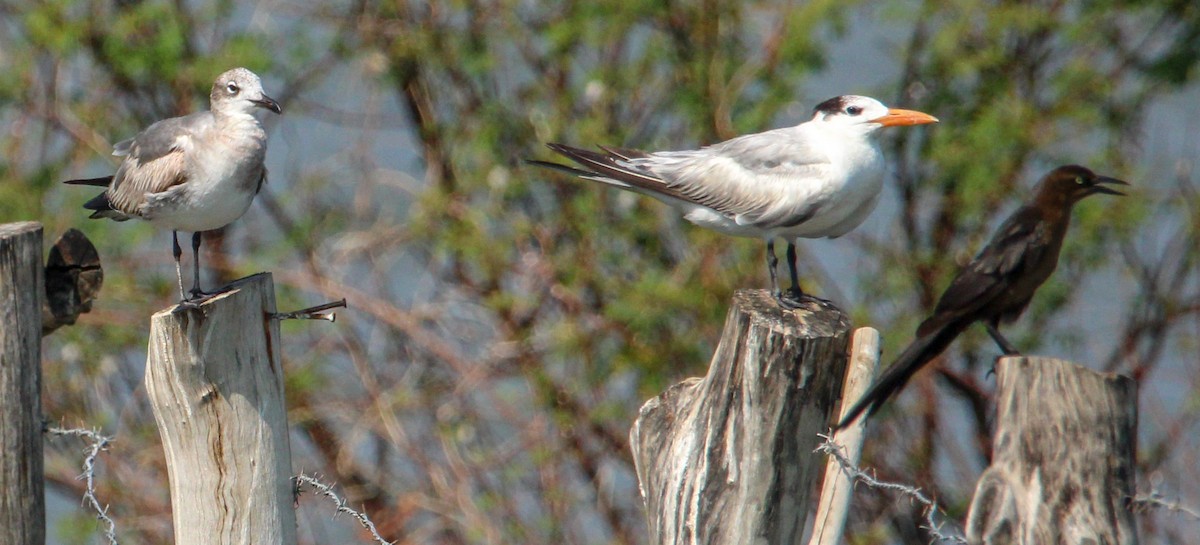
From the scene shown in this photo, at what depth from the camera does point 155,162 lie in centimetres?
439

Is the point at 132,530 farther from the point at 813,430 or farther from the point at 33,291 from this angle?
the point at 813,430

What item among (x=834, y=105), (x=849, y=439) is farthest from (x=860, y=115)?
(x=849, y=439)

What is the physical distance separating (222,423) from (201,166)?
47.9 inches

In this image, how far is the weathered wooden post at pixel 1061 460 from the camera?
2.64 meters

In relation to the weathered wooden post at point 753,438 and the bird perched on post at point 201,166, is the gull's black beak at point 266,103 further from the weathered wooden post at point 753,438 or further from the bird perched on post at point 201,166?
the weathered wooden post at point 753,438

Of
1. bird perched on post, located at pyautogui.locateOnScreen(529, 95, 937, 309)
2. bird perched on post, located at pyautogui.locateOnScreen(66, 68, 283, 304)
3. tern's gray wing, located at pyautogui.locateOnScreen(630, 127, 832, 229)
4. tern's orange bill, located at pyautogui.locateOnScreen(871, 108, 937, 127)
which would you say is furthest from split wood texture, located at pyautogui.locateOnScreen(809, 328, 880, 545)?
bird perched on post, located at pyautogui.locateOnScreen(66, 68, 283, 304)

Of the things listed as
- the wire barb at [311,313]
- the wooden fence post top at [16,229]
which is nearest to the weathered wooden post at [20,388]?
the wooden fence post top at [16,229]

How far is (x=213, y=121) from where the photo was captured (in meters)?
4.39

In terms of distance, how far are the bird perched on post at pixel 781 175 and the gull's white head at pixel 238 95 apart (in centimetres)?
96

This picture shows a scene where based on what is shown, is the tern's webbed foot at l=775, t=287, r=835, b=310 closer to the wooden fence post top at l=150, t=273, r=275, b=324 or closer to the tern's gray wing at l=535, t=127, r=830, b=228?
the tern's gray wing at l=535, t=127, r=830, b=228

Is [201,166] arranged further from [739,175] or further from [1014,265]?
[1014,265]

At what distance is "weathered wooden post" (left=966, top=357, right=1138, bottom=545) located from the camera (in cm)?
264

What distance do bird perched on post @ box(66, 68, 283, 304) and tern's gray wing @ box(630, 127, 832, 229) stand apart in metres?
1.38

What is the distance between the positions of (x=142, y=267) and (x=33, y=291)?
5.05 m
